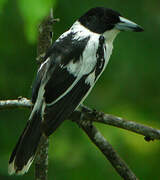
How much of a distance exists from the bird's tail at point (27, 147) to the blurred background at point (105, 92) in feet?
3.89

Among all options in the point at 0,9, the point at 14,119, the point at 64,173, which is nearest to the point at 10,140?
the point at 14,119

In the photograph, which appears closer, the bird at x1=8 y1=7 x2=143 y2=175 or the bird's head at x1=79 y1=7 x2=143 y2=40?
the bird at x1=8 y1=7 x2=143 y2=175

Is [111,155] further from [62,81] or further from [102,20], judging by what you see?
[102,20]

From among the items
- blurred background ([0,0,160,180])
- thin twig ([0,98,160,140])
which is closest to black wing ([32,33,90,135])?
thin twig ([0,98,160,140])

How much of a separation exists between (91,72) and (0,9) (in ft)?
7.13

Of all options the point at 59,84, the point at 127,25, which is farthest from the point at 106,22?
the point at 59,84

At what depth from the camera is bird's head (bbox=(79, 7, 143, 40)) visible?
14.5ft

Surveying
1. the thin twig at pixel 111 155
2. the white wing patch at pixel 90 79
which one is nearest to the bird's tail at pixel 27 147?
the thin twig at pixel 111 155

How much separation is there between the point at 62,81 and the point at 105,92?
2.50 metres

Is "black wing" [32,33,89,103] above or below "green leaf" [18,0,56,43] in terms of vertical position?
below

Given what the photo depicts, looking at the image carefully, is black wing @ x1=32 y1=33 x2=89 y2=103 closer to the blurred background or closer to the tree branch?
the tree branch

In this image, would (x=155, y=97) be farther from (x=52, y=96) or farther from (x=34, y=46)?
(x=52, y=96)

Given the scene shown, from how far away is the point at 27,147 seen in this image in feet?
12.6

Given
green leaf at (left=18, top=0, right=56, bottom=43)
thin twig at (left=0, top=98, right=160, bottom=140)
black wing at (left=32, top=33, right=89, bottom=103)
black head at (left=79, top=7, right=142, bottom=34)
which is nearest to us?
green leaf at (left=18, top=0, right=56, bottom=43)
